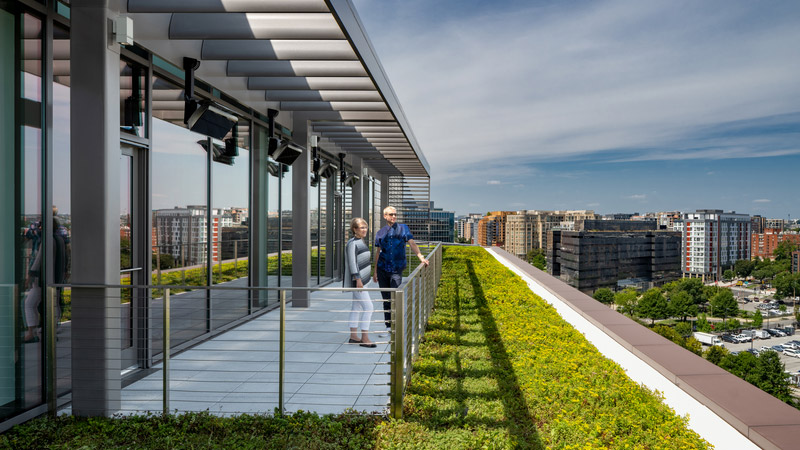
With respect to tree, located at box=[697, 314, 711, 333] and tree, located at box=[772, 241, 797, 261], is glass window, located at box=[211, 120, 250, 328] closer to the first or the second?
tree, located at box=[697, 314, 711, 333]

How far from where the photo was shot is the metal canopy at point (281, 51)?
4719 millimetres

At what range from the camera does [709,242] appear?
165000 millimetres

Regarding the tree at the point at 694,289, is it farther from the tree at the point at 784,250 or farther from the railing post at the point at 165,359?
the railing post at the point at 165,359

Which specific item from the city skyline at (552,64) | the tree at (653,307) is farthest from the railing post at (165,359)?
the tree at (653,307)

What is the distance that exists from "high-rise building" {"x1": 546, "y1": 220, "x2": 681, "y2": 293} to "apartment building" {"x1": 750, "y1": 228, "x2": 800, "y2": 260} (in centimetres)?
5811

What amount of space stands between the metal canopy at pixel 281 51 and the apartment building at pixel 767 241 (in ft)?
676

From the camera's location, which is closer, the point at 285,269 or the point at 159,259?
the point at 159,259

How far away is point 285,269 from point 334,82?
438 cm

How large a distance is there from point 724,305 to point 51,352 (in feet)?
449

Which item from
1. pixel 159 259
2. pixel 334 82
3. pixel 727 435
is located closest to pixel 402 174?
pixel 334 82

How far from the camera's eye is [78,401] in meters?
4.36

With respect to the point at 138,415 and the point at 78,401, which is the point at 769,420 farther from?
the point at 78,401

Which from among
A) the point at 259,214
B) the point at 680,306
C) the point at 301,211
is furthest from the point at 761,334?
the point at 259,214

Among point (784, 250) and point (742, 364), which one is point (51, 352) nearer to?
point (742, 364)
